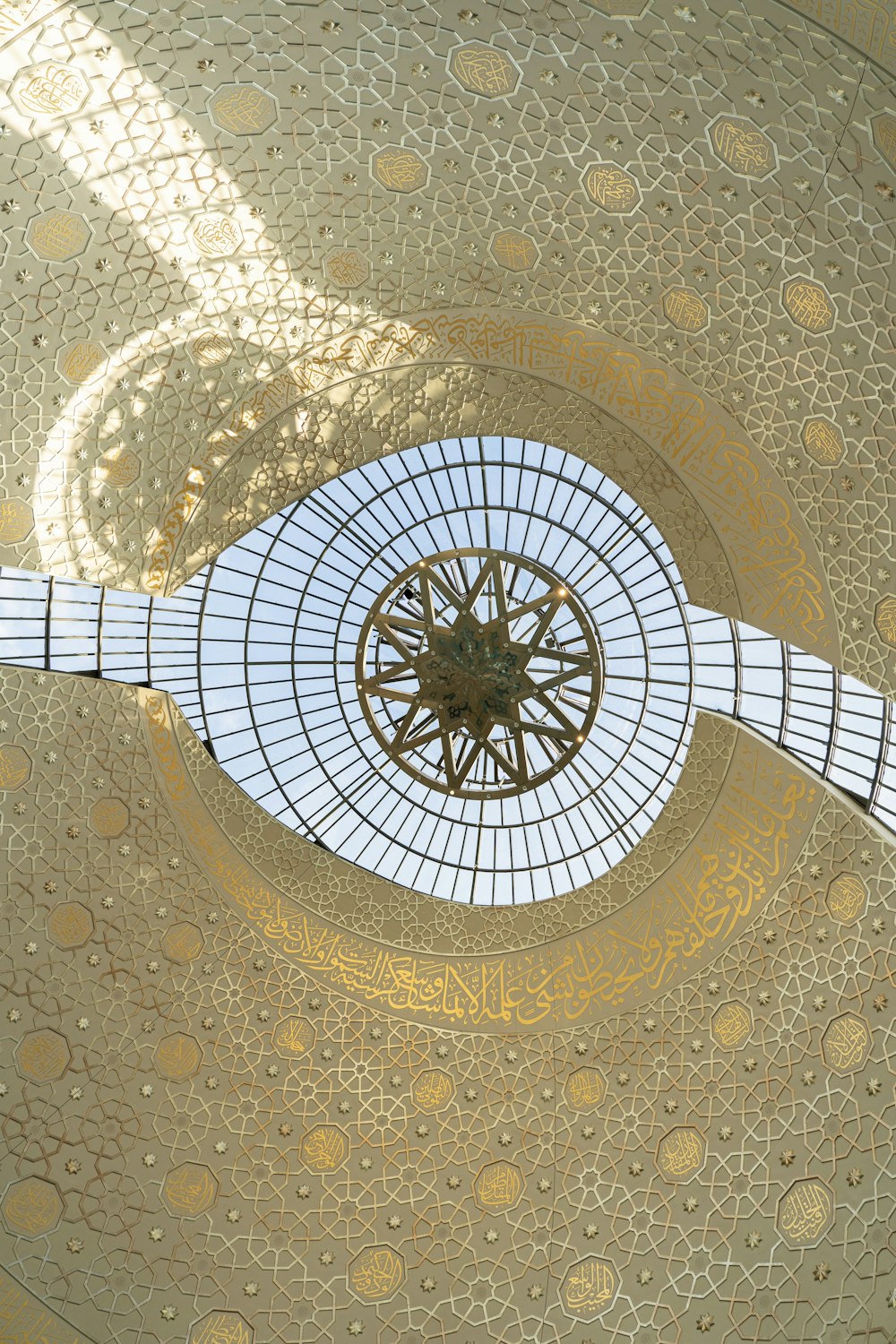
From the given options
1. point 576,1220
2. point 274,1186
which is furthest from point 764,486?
point 274,1186

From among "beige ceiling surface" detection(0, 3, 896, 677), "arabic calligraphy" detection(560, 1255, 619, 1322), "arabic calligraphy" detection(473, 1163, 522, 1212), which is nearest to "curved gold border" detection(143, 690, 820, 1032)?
"arabic calligraphy" detection(473, 1163, 522, 1212)

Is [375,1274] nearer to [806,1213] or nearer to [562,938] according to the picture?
[562,938]

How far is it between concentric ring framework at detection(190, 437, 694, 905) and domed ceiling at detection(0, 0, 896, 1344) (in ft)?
0.96

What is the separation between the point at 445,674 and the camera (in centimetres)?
1659

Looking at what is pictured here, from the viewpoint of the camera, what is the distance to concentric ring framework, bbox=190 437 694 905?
16203mm

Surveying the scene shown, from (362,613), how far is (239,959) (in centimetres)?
543

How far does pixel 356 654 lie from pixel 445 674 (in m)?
1.56

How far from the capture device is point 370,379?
46.3ft

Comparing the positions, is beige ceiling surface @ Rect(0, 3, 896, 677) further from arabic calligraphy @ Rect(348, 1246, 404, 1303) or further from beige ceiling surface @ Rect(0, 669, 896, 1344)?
arabic calligraphy @ Rect(348, 1246, 404, 1303)

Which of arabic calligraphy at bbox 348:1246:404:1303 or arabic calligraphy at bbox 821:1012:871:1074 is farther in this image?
arabic calligraphy at bbox 348:1246:404:1303

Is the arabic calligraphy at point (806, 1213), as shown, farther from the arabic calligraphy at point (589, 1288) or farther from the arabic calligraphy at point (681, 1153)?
the arabic calligraphy at point (589, 1288)

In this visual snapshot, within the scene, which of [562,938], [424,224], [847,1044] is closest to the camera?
[424,224]

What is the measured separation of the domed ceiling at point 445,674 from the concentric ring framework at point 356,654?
0.29 metres

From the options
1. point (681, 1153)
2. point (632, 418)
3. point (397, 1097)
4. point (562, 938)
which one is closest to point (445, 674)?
point (562, 938)
